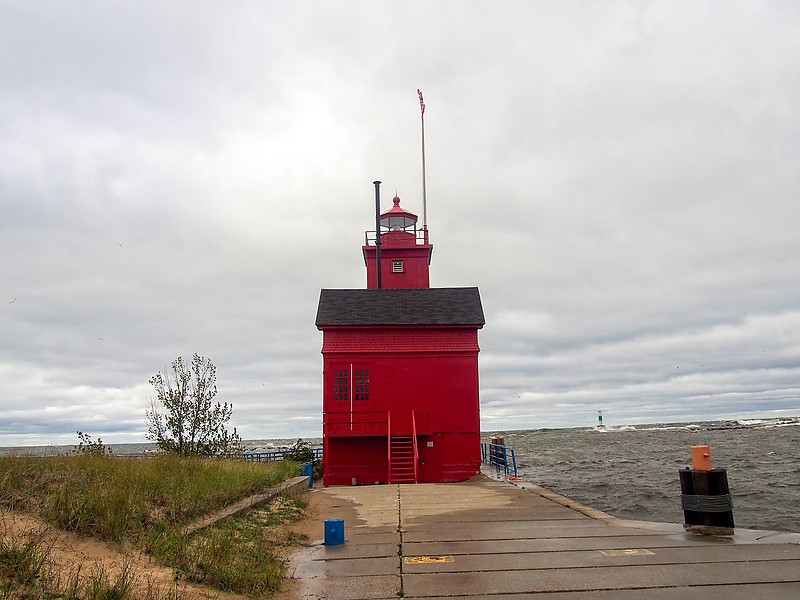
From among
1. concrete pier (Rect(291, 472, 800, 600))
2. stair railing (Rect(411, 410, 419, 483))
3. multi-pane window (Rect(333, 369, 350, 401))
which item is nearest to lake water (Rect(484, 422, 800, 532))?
stair railing (Rect(411, 410, 419, 483))

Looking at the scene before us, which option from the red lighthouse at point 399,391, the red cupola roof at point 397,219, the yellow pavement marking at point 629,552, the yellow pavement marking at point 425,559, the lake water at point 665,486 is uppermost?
the red cupola roof at point 397,219

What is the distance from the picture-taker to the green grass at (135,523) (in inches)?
210

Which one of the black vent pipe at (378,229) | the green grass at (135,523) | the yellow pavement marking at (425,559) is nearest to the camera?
the green grass at (135,523)

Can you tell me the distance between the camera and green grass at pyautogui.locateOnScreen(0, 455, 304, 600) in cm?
533

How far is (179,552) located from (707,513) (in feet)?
25.1

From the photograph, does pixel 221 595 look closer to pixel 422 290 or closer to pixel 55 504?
pixel 55 504

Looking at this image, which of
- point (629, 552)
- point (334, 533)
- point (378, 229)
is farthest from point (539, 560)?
point (378, 229)

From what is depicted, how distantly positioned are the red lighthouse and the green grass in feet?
34.2

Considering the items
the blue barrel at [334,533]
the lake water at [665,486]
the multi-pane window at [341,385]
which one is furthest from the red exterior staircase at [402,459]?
the blue barrel at [334,533]

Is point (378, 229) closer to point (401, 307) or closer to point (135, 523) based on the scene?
point (401, 307)

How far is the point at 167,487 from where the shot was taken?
30.3ft

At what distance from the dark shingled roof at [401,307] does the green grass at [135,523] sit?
37.5ft

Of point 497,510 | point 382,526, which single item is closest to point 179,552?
point 382,526

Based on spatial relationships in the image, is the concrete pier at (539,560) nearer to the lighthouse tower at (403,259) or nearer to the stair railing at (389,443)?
the stair railing at (389,443)
